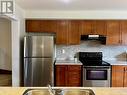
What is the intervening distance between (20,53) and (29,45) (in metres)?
0.35

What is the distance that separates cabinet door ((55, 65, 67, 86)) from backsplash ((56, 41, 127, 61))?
2.28 feet

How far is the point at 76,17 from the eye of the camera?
5.18 m

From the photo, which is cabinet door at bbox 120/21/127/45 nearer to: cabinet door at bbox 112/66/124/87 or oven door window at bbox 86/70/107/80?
cabinet door at bbox 112/66/124/87

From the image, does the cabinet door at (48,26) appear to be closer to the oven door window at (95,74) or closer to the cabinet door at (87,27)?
the cabinet door at (87,27)

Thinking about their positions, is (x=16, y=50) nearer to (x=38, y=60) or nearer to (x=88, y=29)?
(x=38, y=60)

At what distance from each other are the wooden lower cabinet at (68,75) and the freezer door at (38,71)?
0.97ft

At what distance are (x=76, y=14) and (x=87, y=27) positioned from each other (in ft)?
1.52

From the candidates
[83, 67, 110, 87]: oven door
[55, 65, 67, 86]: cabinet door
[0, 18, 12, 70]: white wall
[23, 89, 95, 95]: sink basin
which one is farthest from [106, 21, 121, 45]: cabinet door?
[23, 89, 95, 95]: sink basin

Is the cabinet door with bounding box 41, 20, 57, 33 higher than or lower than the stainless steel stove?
higher

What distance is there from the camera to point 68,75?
491 centimetres

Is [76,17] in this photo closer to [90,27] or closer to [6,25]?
[90,27]

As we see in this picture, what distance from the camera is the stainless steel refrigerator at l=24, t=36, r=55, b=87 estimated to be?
460 cm

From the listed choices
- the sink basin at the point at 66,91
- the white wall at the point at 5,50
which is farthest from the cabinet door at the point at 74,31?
the sink basin at the point at 66,91

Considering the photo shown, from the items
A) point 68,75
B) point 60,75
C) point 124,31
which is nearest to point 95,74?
point 68,75
